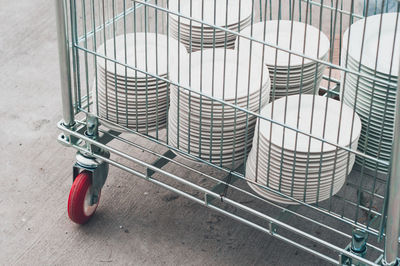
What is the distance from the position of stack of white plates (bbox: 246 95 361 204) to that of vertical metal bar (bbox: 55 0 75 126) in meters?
0.75

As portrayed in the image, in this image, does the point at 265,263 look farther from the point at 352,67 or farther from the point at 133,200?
the point at 352,67

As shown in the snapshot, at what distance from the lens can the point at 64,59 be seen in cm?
296

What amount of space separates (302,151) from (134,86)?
27.8 inches

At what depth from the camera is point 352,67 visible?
2709 mm

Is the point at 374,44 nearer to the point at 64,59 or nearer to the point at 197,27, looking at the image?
the point at 197,27

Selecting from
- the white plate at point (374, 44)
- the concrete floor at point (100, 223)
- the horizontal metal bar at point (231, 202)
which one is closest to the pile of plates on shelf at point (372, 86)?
the white plate at point (374, 44)

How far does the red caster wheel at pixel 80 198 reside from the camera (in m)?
3.16

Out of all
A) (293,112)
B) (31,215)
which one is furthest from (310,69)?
(31,215)

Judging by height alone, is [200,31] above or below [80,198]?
above

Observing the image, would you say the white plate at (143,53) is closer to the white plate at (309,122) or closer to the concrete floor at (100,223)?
the white plate at (309,122)

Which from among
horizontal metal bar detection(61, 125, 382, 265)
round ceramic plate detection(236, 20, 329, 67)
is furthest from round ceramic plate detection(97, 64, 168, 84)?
round ceramic plate detection(236, 20, 329, 67)

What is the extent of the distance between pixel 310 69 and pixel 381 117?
13.8 inches

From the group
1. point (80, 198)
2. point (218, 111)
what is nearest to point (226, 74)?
point (218, 111)

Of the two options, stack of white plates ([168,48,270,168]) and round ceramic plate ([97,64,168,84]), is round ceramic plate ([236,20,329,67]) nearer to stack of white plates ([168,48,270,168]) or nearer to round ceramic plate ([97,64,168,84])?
stack of white plates ([168,48,270,168])
